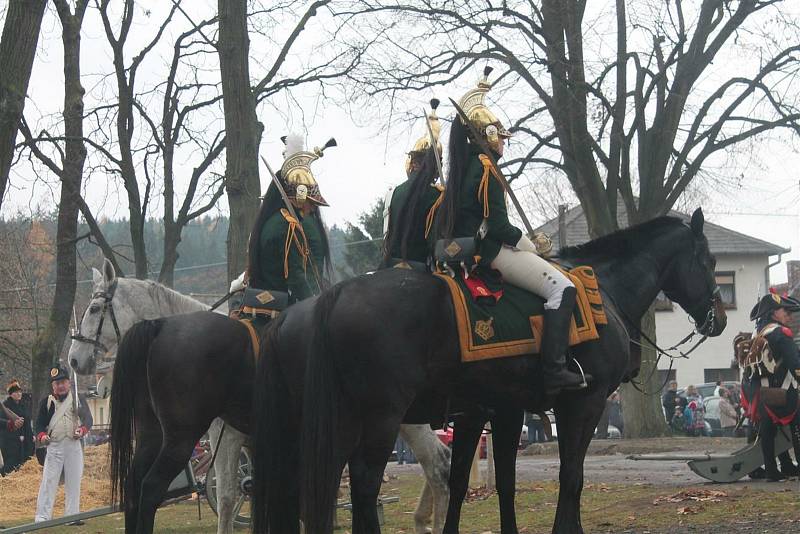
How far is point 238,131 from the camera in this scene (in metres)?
16.4

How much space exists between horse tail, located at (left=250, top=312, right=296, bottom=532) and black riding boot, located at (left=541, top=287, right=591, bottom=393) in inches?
71.2

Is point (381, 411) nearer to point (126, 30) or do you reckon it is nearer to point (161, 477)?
point (161, 477)

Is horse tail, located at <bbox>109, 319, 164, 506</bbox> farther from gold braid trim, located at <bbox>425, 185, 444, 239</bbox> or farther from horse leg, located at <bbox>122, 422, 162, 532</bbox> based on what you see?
gold braid trim, located at <bbox>425, 185, 444, 239</bbox>

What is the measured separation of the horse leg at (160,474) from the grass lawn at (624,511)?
2.75 m

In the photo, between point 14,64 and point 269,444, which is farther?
point 14,64

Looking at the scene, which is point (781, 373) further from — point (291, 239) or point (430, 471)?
point (291, 239)

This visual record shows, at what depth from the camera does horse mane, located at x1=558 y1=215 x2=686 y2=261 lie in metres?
9.37

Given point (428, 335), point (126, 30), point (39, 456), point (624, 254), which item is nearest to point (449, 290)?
point (428, 335)

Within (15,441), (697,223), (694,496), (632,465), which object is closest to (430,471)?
(697,223)

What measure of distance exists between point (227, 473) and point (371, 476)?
3.23 m

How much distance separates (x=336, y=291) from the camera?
7.69 meters

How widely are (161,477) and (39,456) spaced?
29.2ft

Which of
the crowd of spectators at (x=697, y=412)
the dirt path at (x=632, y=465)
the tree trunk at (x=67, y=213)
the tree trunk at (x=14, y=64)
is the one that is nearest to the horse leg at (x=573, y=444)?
the dirt path at (x=632, y=465)

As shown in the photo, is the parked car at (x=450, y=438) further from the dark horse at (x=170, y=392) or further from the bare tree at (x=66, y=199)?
the bare tree at (x=66, y=199)
